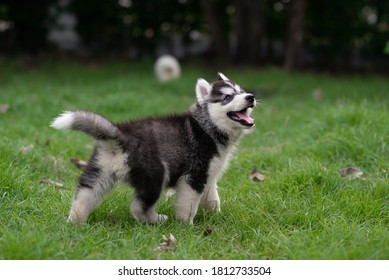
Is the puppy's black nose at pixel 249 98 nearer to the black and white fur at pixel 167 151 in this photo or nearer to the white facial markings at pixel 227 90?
the black and white fur at pixel 167 151

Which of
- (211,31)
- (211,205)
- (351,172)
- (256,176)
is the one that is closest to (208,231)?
(211,205)

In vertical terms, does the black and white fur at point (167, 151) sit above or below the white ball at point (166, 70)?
above

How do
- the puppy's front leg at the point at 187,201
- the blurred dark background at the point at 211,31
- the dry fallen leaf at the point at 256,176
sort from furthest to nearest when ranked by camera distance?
the blurred dark background at the point at 211,31, the dry fallen leaf at the point at 256,176, the puppy's front leg at the point at 187,201

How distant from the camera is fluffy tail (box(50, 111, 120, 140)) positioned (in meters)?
3.95

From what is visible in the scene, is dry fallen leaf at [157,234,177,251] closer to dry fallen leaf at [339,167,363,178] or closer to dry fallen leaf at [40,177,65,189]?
dry fallen leaf at [40,177,65,189]

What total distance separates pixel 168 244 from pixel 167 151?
80 cm

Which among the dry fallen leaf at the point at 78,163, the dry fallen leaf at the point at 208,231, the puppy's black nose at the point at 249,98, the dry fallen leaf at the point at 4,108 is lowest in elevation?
the dry fallen leaf at the point at 4,108

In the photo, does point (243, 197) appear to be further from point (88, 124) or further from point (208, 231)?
point (88, 124)

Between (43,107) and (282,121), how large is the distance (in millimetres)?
3966

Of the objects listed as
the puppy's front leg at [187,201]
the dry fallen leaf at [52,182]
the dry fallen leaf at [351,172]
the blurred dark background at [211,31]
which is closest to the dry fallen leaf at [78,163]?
the dry fallen leaf at [52,182]

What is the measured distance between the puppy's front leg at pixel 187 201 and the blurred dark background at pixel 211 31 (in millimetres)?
11608

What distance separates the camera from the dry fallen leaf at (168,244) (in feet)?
12.8

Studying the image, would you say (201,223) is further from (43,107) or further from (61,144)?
(43,107)

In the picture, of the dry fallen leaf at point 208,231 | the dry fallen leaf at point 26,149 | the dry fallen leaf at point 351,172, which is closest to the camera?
the dry fallen leaf at point 208,231
